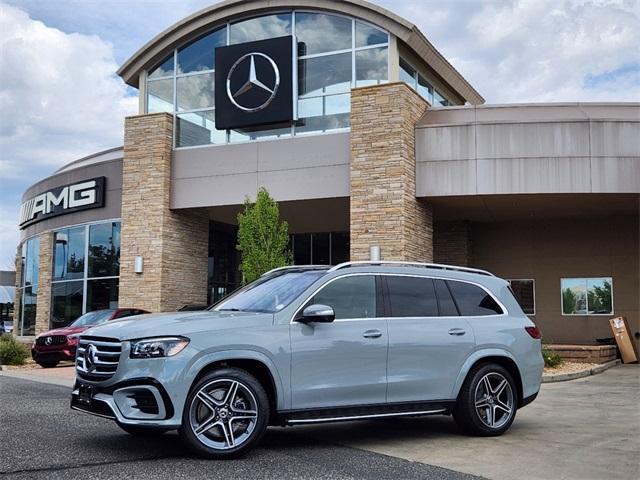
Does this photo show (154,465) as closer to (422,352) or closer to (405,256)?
(422,352)

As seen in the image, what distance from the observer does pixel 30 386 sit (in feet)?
42.9

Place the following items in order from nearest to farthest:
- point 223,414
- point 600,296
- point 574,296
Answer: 1. point 223,414
2. point 600,296
3. point 574,296

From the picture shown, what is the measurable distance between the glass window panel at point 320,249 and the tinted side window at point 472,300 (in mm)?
17821

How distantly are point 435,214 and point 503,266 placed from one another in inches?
111

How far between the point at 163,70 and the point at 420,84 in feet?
26.1

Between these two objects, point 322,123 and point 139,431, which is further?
point 322,123

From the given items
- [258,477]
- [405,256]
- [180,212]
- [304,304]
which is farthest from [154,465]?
[180,212]

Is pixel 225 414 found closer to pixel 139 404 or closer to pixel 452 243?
pixel 139 404

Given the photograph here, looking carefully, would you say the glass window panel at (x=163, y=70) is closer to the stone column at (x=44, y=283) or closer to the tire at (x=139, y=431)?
the stone column at (x=44, y=283)

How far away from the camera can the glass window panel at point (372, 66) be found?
66.3ft

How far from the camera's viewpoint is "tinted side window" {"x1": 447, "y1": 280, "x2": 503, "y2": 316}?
8281 mm

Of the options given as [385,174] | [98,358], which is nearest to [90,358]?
[98,358]

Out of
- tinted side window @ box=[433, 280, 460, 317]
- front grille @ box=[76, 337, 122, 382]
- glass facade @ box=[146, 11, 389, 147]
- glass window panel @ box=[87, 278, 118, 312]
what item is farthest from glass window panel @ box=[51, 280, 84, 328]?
tinted side window @ box=[433, 280, 460, 317]

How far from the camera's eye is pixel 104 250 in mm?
24250
